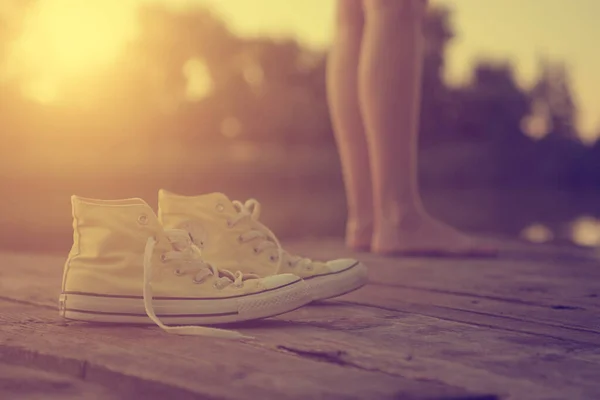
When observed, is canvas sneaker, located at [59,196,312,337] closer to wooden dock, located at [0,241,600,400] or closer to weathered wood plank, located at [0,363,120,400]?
wooden dock, located at [0,241,600,400]

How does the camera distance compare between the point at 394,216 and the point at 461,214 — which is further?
the point at 461,214

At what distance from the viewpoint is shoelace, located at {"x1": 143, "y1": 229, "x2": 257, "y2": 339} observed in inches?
59.1

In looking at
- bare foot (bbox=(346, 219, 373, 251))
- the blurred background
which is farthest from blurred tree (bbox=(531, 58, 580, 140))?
bare foot (bbox=(346, 219, 373, 251))

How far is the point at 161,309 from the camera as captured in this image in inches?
62.9

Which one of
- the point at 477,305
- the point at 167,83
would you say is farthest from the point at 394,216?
the point at 167,83

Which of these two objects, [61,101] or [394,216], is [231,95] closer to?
[61,101]

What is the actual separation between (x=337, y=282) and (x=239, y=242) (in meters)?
0.23

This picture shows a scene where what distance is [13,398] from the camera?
1.23 meters

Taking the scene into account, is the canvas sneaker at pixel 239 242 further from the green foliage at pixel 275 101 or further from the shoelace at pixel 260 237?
the green foliage at pixel 275 101

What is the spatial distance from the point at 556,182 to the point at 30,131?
44.4 ft

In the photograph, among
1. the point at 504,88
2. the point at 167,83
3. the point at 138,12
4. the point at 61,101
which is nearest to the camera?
the point at 61,101

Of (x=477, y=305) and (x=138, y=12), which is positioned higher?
(x=138, y=12)

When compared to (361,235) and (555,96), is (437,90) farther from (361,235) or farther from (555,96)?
(361,235)

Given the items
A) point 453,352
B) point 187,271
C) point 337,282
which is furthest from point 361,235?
point 453,352
